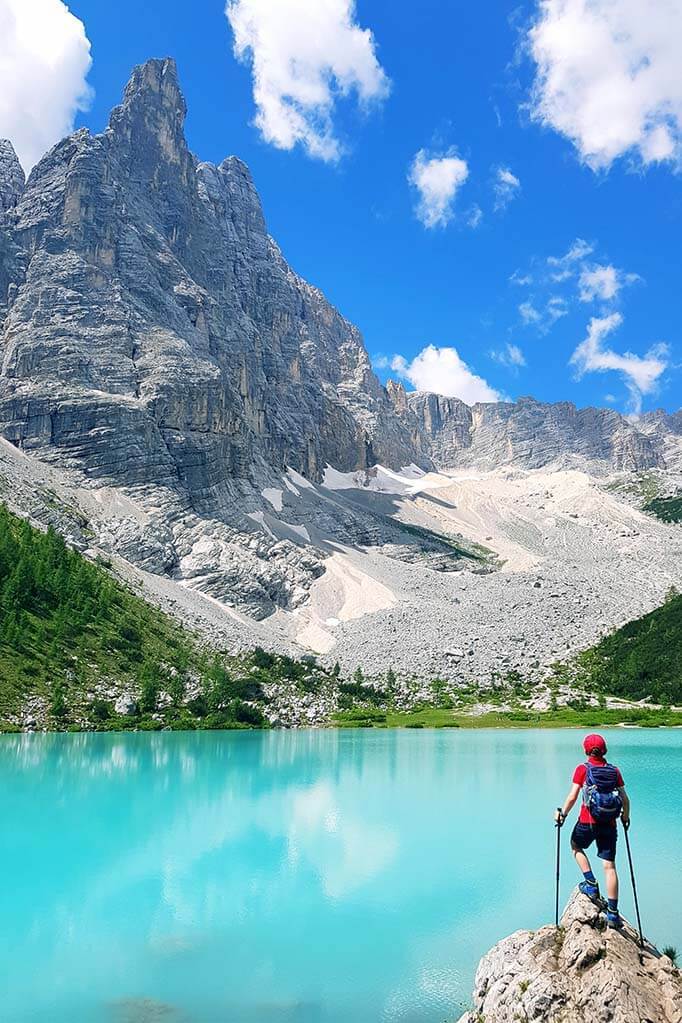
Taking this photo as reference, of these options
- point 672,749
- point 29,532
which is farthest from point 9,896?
point 29,532

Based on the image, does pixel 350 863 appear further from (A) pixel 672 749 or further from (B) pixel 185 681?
(B) pixel 185 681

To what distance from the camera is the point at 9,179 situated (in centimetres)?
17838

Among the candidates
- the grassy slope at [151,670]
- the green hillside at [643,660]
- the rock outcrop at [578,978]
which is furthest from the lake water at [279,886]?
the green hillside at [643,660]

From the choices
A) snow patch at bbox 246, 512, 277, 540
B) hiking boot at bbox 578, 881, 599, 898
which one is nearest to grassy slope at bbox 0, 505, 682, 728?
snow patch at bbox 246, 512, 277, 540

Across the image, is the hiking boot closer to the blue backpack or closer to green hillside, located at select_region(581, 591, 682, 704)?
the blue backpack

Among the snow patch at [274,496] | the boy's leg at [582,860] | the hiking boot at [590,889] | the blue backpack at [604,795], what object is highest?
the snow patch at [274,496]

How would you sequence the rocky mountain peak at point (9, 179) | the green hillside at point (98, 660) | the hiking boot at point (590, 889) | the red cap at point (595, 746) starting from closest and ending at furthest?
1. the hiking boot at point (590, 889)
2. the red cap at point (595, 746)
3. the green hillside at point (98, 660)
4. the rocky mountain peak at point (9, 179)

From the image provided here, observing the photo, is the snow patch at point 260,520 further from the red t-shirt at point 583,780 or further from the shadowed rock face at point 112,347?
the red t-shirt at point 583,780

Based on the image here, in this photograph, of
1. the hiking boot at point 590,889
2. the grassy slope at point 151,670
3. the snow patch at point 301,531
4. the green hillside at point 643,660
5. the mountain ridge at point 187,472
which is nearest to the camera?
the hiking boot at point 590,889

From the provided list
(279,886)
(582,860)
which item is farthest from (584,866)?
(279,886)

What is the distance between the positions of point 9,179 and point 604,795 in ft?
656

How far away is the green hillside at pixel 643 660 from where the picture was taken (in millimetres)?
92562

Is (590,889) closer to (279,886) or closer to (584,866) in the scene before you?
(584,866)

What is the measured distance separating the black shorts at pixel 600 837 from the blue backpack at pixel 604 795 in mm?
144
